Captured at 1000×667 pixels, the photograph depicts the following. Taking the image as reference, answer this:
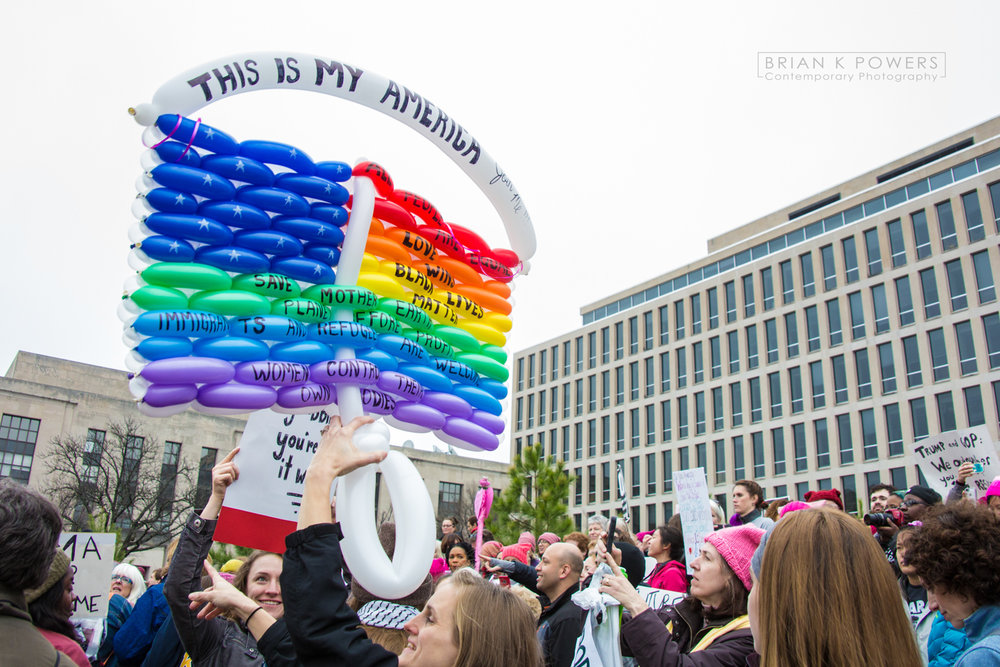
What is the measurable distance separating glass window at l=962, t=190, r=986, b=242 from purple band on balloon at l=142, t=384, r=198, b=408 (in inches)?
1736

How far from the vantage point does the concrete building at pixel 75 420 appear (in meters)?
37.3

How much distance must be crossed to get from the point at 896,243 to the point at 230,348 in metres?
46.1

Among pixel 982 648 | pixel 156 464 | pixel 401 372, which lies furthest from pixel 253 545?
pixel 156 464

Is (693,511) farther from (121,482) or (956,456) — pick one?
(121,482)

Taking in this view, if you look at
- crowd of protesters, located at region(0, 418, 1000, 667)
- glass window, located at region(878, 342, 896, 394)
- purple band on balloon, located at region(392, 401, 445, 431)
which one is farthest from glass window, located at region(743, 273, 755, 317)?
purple band on balloon, located at region(392, 401, 445, 431)

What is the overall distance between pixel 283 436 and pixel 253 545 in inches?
22.0

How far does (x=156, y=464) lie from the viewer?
37.3 metres

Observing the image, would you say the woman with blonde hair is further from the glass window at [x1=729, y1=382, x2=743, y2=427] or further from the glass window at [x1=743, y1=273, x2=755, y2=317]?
the glass window at [x1=743, y1=273, x2=755, y2=317]

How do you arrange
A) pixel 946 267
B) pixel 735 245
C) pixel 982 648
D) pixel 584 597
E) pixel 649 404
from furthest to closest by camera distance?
pixel 649 404 < pixel 735 245 < pixel 946 267 < pixel 584 597 < pixel 982 648

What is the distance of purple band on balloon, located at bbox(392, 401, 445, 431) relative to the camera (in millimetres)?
4145

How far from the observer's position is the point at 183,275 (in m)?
3.51

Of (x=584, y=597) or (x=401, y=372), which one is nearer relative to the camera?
(x=584, y=597)

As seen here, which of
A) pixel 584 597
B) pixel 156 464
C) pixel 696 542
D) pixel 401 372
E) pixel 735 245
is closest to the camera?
pixel 584 597

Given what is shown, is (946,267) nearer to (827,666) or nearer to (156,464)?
(156,464)
